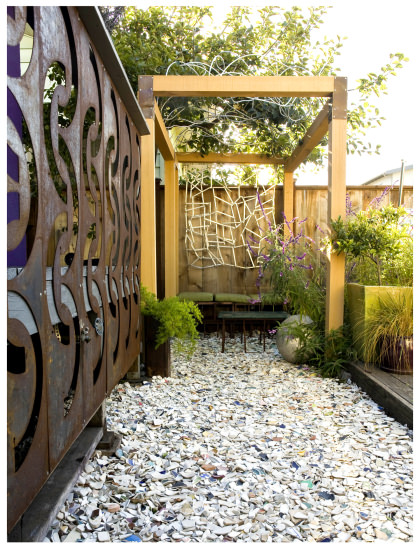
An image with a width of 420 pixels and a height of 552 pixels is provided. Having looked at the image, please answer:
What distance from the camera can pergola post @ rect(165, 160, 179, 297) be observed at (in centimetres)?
518

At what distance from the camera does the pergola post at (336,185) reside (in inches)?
134

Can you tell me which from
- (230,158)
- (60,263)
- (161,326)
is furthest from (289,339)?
(60,263)

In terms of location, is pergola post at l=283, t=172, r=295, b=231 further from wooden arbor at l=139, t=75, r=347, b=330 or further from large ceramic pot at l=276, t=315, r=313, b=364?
large ceramic pot at l=276, t=315, r=313, b=364

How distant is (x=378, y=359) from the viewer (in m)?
3.16

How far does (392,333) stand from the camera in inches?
115

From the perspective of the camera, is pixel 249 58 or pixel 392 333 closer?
pixel 392 333

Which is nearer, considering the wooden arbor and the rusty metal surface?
the rusty metal surface

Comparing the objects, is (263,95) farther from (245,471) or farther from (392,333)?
(245,471)

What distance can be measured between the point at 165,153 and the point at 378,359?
10.7 ft

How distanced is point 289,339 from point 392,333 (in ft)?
3.33

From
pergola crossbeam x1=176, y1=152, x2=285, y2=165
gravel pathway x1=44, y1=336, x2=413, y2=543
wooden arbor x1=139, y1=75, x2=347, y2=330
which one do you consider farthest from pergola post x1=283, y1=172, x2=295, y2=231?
gravel pathway x1=44, y1=336, x2=413, y2=543

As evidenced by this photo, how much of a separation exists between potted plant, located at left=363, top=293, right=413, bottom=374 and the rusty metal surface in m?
1.77

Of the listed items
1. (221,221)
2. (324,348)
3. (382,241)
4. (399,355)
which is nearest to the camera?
(399,355)

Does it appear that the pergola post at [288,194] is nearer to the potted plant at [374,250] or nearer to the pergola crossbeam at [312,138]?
the pergola crossbeam at [312,138]
